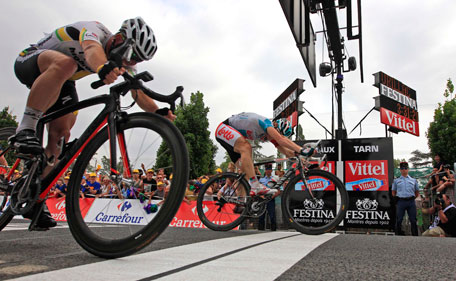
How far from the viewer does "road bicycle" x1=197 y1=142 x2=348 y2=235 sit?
4547 millimetres

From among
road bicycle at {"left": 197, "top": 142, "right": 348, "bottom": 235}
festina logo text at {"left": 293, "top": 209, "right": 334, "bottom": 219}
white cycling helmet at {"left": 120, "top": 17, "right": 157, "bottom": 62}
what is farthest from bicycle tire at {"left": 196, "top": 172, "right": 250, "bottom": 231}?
festina logo text at {"left": 293, "top": 209, "right": 334, "bottom": 219}

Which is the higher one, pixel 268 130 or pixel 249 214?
pixel 268 130

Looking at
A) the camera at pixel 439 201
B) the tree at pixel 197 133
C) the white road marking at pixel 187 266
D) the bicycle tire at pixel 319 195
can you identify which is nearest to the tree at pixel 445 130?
the tree at pixel 197 133

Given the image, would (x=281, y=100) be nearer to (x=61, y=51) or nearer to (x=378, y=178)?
(x=378, y=178)

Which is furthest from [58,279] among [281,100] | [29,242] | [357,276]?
[281,100]

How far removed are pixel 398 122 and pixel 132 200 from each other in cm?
1371

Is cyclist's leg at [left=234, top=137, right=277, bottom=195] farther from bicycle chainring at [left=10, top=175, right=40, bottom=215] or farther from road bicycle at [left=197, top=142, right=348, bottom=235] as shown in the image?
bicycle chainring at [left=10, top=175, right=40, bottom=215]

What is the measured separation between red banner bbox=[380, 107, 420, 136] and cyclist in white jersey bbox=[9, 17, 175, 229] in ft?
40.5

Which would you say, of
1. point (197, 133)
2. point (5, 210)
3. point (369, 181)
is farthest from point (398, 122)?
point (197, 133)

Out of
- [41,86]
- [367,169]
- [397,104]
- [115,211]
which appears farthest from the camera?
[397,104]

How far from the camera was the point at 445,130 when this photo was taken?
2791 centimetres

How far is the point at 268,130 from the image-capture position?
16.4 ft

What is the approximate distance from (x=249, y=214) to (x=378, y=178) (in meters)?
5.49

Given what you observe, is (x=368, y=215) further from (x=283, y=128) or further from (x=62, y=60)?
(x=62, y=60)
